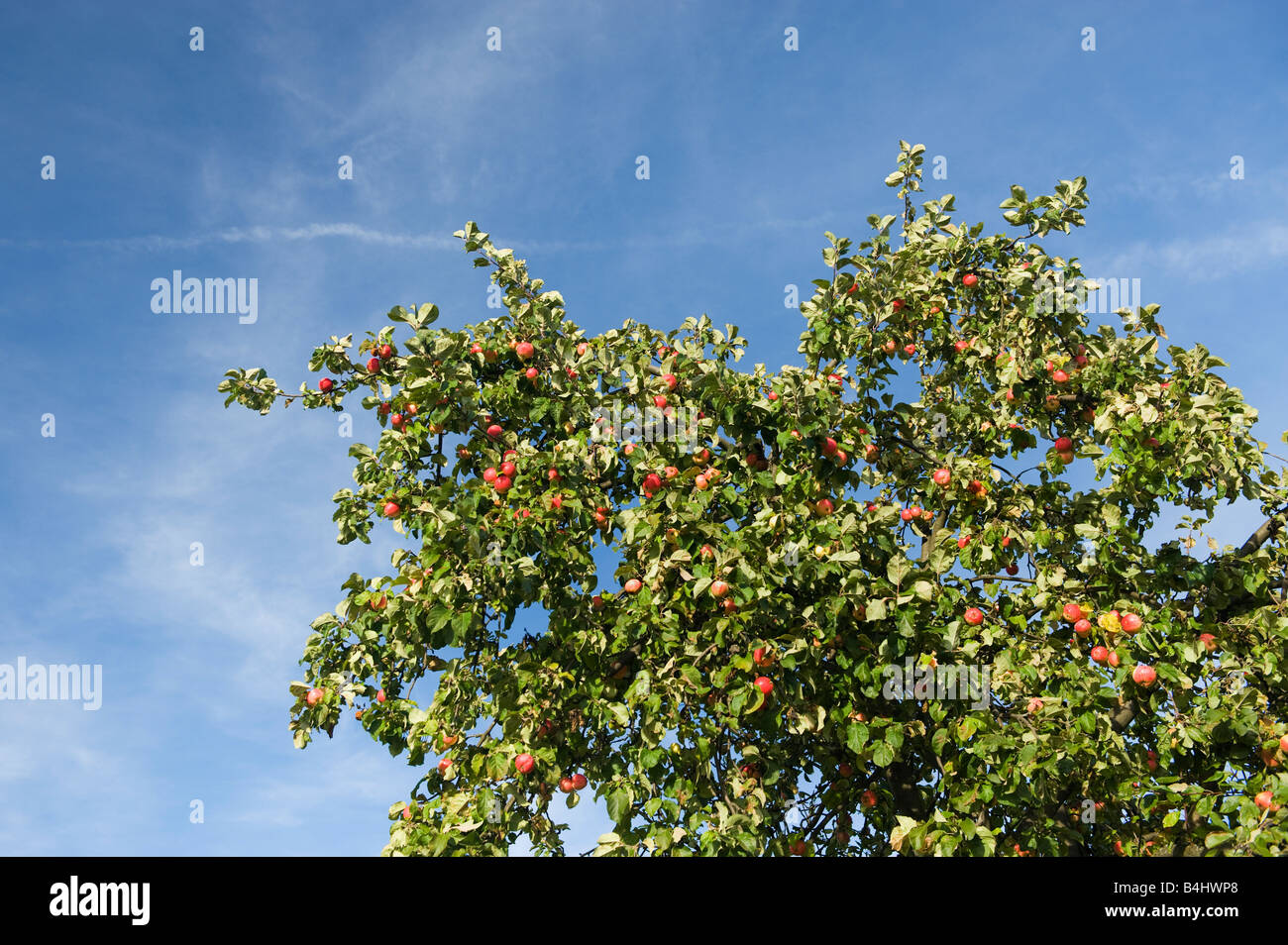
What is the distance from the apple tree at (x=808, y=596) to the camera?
7.16 meters

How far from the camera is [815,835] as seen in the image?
9.10 meters

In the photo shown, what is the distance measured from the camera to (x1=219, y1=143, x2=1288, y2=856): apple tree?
716 cm

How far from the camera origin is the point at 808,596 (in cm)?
781
